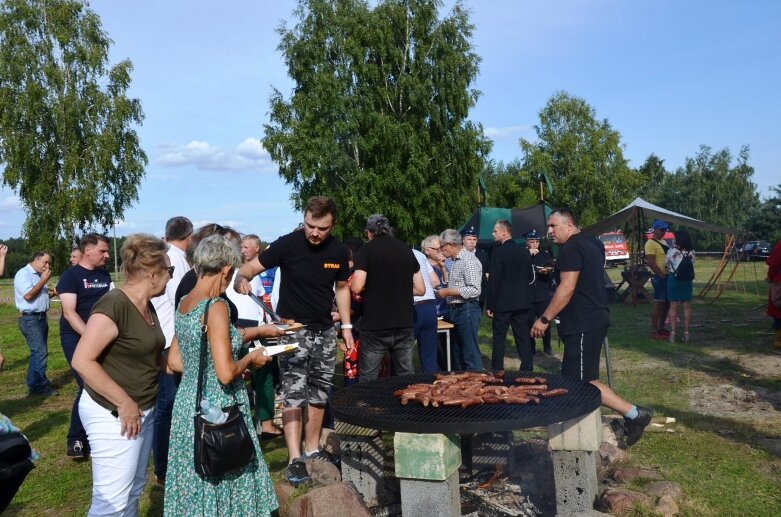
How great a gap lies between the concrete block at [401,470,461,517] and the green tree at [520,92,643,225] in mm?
54324

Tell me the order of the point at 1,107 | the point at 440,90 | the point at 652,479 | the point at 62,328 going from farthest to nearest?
the point at 440,90
the point at 1,107
the point at 62,328
the point at 652,479

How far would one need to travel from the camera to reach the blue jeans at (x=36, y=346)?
8641mm

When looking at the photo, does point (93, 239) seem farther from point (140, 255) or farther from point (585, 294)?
point (585, 294)

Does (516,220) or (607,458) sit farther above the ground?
(516,220)

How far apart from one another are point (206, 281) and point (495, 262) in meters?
5.12

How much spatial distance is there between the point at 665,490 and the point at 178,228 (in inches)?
156

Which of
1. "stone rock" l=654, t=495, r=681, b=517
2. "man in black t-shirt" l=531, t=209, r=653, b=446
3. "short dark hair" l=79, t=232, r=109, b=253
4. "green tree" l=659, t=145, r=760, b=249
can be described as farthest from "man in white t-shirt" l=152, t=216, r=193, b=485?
"green tree" l=659, t=145, r=760, b=249

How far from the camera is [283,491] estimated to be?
4.30 meters

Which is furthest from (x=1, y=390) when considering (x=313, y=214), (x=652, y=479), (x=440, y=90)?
(x=440, y=90)

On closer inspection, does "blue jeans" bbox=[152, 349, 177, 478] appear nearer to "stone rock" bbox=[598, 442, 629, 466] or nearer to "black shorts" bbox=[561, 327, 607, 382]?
"black shorts" bbox=[561, 327, 607, 382]

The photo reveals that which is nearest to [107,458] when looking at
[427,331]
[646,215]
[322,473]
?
[322,473]

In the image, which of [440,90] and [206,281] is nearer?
[206,281]

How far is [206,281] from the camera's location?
127 inches

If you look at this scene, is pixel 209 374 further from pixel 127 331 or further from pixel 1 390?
pixel 1 390
